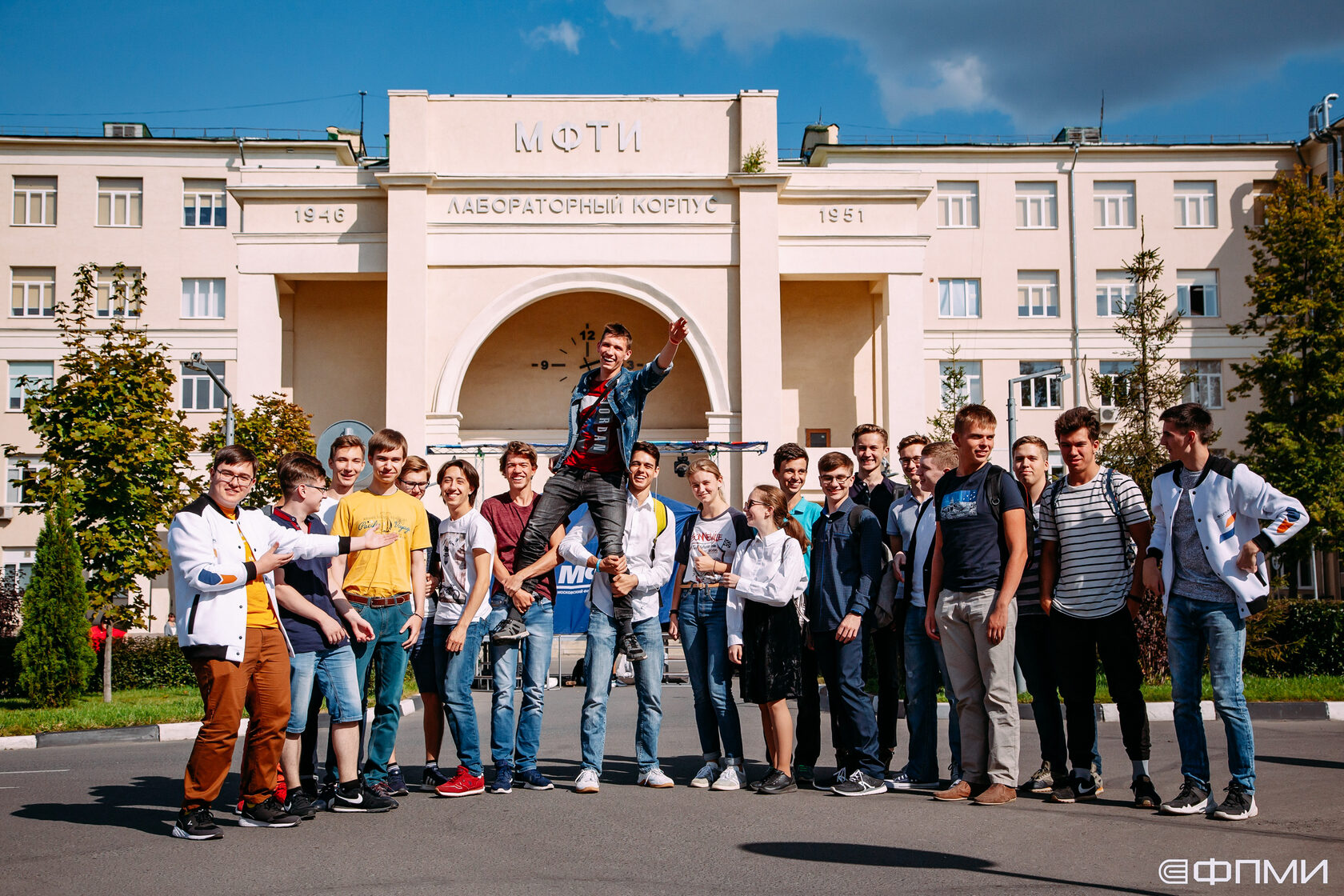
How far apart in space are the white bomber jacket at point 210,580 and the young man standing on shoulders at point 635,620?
2129mm

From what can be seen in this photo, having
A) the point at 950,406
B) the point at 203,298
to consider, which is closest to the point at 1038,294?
the point at 950,406

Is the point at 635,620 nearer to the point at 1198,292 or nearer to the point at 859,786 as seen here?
the point at 859,786

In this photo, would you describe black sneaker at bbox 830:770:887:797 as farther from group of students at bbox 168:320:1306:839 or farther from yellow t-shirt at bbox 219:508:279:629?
yellow t-shirt at bbox 219:508:279:629

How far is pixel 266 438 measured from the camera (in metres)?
24.8

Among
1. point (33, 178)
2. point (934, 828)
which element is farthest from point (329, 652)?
point (33, 178)

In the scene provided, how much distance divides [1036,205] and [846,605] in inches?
1435

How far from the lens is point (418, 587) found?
23.3 feet

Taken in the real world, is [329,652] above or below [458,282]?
below

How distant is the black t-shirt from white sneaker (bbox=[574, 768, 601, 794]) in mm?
2487

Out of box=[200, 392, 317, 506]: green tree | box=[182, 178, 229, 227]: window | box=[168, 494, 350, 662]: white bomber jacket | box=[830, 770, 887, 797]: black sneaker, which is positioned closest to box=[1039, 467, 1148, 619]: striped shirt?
box=[830, 770, 887, 797]: black sneaker

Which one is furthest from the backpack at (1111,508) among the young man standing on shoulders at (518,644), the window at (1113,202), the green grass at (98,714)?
the window at (1113,202)

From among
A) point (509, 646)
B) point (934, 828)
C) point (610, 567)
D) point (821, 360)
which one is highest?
point (821, 360)

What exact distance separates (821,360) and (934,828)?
2675 cm

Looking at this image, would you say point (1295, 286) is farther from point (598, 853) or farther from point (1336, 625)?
point (598, 853)
